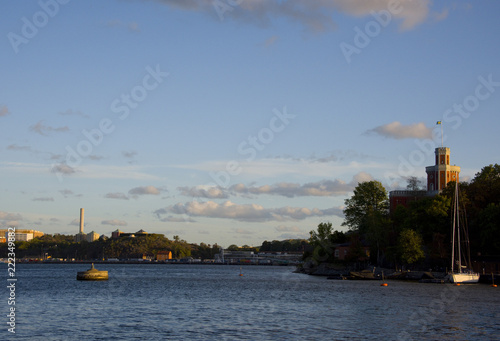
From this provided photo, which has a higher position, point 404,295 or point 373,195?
point 373,195

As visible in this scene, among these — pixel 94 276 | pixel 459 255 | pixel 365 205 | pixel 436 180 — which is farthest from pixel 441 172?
pixel 94 276

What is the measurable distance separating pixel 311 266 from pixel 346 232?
1798 centimetres

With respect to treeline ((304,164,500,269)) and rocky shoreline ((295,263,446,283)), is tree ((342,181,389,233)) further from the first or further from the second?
rocky shoreline ((295,263,446,283))

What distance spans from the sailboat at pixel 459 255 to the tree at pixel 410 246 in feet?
26.1

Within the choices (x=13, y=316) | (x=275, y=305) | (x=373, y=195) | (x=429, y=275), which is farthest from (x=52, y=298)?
(x=373, y=195)

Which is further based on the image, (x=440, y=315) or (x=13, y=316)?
(x=440, y=315)

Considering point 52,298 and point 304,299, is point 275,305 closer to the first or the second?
point 304,299

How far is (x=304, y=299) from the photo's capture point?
7881 centimetres

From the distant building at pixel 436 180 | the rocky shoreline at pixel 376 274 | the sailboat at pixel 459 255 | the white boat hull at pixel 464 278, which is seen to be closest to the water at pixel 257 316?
the white boat hull at pixel 464 278

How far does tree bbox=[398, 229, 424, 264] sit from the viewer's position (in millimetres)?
124000

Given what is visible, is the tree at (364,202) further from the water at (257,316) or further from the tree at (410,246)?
the water at (257,316)

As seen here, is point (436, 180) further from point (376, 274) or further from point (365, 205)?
→ point (376, 274)

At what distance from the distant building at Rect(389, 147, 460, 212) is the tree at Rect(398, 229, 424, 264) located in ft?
117

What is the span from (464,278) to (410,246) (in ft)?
55.4
